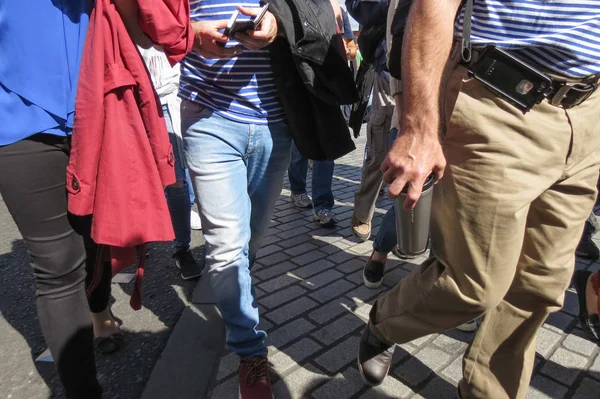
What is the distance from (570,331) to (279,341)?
60.4 inches

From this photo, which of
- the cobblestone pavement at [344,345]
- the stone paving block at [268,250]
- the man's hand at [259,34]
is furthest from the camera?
the stone paving block at [268,250]

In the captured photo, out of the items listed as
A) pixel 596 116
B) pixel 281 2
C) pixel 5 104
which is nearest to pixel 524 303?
pixel 596 116

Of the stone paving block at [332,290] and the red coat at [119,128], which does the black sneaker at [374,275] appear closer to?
the stone paving block at [332,290]

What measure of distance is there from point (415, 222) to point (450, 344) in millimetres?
999

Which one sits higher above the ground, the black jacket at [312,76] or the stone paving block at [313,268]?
the black jacket at [312,76]

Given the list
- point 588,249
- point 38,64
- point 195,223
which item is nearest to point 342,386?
point 38,64

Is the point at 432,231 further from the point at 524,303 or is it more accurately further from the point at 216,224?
the point at 216,224

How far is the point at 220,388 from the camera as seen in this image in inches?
80.6

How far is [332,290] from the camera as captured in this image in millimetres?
2928

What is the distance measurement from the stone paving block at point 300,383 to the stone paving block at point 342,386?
0.04 meters

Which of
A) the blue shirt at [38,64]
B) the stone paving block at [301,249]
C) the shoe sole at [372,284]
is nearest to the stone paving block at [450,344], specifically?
the shoe sole at [372,284]

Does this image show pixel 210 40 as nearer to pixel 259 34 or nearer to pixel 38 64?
pixel 259 34

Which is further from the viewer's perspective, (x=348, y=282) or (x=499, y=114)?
(x=348, y=282)

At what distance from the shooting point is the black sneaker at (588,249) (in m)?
3.30
